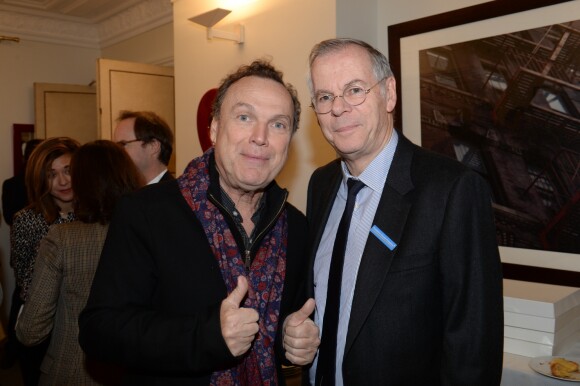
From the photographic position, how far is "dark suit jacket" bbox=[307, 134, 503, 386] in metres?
1.28

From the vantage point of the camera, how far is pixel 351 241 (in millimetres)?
1508

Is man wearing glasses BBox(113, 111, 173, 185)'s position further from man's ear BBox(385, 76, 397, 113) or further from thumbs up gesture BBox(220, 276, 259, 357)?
thumbs up gesture BBox(220, 276, 259, 357)

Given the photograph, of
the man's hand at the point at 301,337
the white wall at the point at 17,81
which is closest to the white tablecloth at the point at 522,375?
the man's hand at the point at 301,337

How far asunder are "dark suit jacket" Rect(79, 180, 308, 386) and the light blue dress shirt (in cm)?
20

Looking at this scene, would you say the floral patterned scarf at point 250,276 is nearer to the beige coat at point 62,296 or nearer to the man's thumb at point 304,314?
the man's thumb at point 304,314

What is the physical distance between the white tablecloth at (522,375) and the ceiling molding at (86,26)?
4.72 m

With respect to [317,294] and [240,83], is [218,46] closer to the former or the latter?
[240,83]

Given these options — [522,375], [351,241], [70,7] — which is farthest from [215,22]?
[70,7]

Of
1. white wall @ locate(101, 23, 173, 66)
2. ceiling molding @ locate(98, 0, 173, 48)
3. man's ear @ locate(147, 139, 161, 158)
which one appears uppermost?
ceiling molding @ locate(98, 0, 173, 48)

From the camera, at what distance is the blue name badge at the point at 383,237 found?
1.36 m

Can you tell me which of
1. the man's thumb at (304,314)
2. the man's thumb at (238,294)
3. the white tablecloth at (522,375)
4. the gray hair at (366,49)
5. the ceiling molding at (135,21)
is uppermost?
the ceiling molding at (135,21)

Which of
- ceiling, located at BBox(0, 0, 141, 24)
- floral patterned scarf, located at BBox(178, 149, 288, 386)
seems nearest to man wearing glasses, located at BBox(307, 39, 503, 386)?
floral patterned scarf, located at BBox(178, 149, 288, 386)

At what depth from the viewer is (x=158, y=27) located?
5.54 m

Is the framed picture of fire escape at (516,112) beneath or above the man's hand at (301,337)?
above
